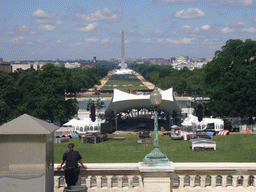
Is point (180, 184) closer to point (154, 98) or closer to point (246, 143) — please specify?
point (154, 98)

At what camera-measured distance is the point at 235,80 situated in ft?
151

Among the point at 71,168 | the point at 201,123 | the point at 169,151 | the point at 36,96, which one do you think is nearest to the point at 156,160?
the point at 71,168

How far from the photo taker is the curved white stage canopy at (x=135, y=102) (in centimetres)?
4691

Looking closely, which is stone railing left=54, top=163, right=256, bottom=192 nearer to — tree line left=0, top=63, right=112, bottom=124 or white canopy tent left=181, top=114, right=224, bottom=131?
white canopy tent left=181, top=114, right=224, bottom=131

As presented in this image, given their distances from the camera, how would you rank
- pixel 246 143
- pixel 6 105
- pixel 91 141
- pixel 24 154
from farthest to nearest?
pixel 6 105 < pixel 91 141 < pixel 246 143 < pixel 24 154

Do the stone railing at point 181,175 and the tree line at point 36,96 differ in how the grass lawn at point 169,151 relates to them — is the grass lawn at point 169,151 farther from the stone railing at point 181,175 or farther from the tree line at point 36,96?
the tree line at point 36,96

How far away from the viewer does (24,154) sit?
859cm

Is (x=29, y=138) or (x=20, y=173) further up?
(x=29, y=138)

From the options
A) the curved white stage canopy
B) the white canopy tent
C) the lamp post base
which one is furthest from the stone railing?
the curved white stage canopy

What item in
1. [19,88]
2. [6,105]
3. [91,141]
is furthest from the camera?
[19,88]

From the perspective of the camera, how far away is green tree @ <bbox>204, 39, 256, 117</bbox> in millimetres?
44906

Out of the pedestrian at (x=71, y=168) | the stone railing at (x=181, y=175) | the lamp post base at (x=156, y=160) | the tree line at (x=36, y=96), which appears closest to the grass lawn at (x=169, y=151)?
A: the stone railing at (x=181, y=175)

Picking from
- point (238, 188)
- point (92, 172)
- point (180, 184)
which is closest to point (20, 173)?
point (92, 172)

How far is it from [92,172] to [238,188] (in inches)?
136
